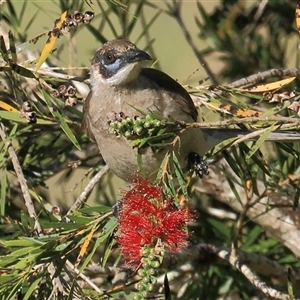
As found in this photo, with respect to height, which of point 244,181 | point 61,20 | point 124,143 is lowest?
point 244,181

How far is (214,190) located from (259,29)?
121 cm

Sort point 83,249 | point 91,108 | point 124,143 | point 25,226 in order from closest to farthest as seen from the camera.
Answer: point 83,249, point 25,226, point 124,143, point 91,108

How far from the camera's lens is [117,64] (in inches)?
131

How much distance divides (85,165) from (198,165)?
684mm

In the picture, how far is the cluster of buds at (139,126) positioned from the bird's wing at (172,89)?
4.00 feet

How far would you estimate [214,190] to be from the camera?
3492 mm

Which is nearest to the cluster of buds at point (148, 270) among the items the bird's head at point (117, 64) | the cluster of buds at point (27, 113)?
the cluster of buds at point (27, 113)

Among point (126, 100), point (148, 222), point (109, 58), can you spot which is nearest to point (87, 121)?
point (126, 100)

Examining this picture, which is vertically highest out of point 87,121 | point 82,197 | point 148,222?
point 148,222

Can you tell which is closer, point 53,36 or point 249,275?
point 53,36

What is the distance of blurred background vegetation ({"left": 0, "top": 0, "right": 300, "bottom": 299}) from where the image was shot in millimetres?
2199

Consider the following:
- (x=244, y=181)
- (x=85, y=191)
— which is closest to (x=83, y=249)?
(x=85, y=191)

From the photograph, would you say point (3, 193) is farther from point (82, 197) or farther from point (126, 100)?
point (126, 100)

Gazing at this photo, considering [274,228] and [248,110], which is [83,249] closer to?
[248,110]
